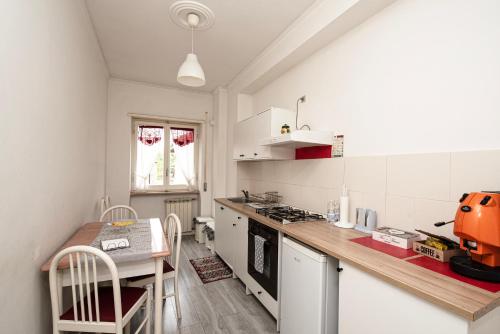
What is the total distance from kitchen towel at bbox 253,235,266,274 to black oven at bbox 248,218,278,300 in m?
0.02

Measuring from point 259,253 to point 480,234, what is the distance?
1.48 m

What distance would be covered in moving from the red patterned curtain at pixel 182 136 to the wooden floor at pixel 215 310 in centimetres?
245

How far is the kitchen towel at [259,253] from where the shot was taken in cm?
200

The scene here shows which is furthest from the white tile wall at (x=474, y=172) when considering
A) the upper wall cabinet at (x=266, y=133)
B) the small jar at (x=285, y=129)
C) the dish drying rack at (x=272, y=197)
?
A: the dish drying rack at (x=272, y=197)

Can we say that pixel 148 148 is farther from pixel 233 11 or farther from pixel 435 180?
pixel 435 180

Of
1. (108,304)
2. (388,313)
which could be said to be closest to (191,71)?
(108,304)

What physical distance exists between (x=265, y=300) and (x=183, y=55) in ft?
9.51

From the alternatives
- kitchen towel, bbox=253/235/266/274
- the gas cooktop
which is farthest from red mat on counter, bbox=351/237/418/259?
kitchen towel, bbox=253/235/266/274

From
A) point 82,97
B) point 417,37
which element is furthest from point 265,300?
point 82,97

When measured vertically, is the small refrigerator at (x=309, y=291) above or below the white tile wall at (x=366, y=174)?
below

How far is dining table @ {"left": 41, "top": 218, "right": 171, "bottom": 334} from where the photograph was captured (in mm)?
1320

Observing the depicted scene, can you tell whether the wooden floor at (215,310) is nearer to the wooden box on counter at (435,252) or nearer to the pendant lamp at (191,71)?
the wooden box on counter at (435,252)

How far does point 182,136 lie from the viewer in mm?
4402

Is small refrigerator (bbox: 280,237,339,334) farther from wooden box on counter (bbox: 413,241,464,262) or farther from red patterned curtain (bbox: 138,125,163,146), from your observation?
red patterned curtain (bbox: 138,125,163,146)
